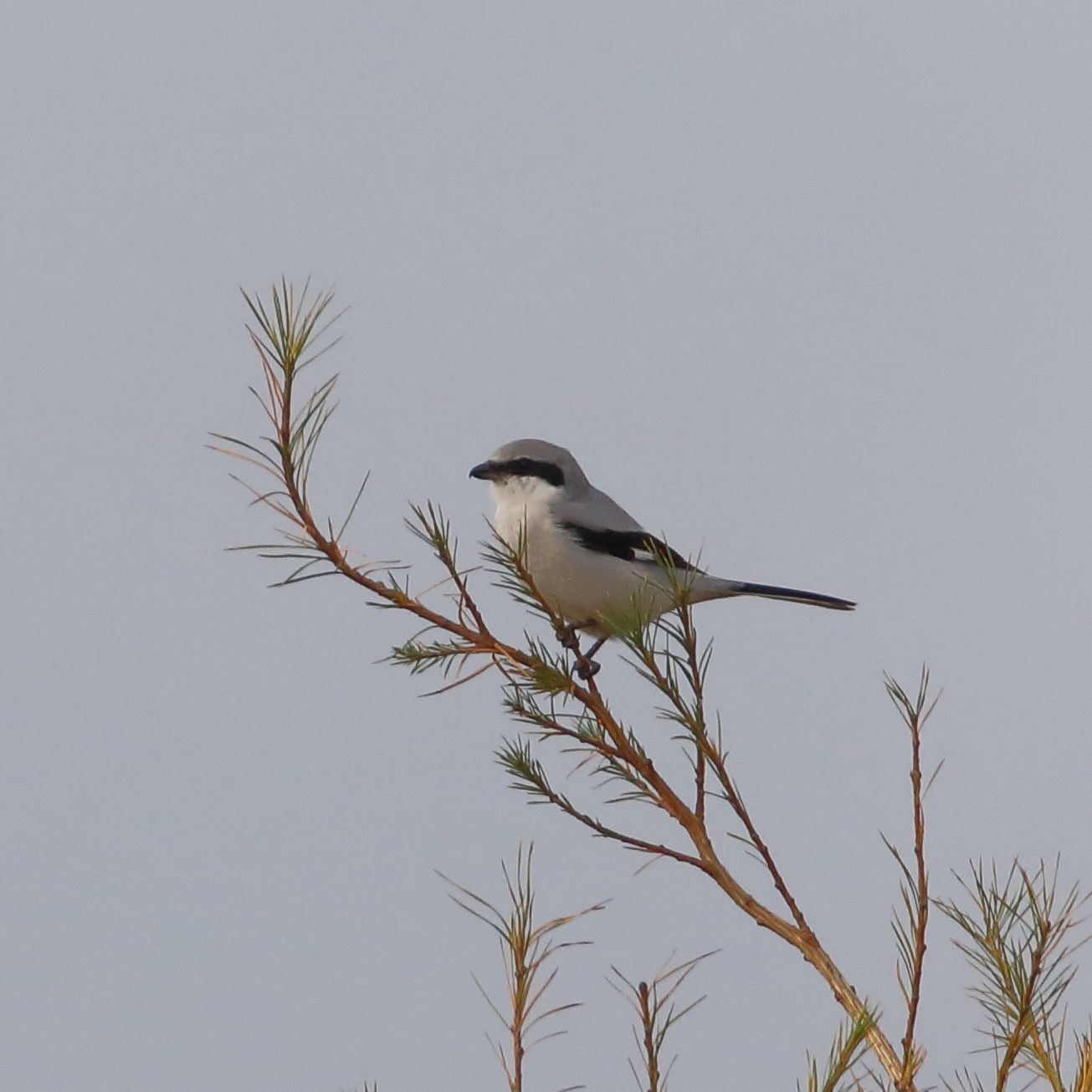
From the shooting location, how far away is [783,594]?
463 centimetres

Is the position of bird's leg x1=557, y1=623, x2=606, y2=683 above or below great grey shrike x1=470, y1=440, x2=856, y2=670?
below

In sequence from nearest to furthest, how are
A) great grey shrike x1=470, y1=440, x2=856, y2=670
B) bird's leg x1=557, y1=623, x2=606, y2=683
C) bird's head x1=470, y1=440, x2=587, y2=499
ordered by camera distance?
bird's leg x1=557, y1=623, x2=606, y2=683
great grey shrike x1=470, y1=440, x2=856, y2=670
bird's head x1=470, y1=440, x2=587, y2=499

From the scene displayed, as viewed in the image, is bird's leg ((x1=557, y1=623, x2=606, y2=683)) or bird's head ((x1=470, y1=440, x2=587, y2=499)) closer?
bird's leg ((x1=557, y1=623, x2=606, y2=683))

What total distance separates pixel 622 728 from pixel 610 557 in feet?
7.70

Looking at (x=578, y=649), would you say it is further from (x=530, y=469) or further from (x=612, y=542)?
(x=530, y=469)

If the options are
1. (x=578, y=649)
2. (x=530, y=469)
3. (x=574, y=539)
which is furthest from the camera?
(x=530, y=469)

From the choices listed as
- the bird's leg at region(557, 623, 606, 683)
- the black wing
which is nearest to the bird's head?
the black wing

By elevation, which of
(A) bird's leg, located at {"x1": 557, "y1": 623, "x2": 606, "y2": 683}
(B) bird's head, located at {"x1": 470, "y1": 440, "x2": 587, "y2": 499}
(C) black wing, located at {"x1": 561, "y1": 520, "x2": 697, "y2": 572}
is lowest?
(A) bird's leg, located at {"x1": 557, "y1": 623, "x2": 606, "y2": 683}

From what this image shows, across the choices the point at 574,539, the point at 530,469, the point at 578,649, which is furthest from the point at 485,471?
the point at 578,649

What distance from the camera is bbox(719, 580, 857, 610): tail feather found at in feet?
15.0

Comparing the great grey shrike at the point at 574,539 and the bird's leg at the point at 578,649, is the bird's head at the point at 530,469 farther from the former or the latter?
the bird's leg at the point at 578,649

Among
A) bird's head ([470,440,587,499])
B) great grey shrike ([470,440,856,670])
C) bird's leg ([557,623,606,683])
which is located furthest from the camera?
bird's head ([470,440,587,499])

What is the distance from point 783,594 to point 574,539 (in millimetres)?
703

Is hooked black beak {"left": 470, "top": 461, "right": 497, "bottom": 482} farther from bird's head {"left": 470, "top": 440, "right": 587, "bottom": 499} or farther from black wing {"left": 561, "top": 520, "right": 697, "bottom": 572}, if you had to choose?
black wing {"left": 561, "top": 520, "right": 697, "bottom": 572}
